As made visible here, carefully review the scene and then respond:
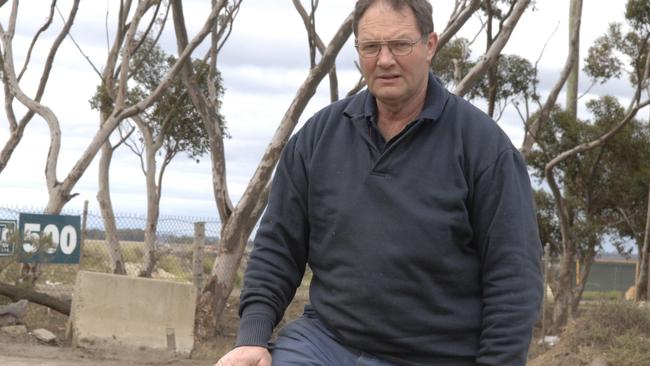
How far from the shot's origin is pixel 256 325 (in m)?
2.97

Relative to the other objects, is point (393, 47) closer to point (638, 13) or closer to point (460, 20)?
point (460, 20)

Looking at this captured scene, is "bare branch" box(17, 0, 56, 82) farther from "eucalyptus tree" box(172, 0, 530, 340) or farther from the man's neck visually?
the man's neck

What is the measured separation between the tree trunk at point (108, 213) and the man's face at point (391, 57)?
1810 centimetres

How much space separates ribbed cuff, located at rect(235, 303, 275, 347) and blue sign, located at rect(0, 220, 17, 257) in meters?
12.7

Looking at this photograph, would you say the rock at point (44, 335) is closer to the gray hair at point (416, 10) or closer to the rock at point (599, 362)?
the rock at point (599, 362)

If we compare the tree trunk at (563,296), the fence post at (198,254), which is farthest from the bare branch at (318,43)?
the tree trunk at (563,296)

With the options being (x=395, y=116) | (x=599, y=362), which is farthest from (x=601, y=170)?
(x=395, y=116)

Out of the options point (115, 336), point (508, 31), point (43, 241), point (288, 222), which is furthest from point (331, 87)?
point (288, 222)

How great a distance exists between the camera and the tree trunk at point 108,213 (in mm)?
21109

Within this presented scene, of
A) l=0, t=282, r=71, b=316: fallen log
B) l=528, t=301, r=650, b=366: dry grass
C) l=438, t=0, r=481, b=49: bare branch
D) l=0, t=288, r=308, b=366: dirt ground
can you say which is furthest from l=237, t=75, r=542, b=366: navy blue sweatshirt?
l=438, t=0, r=481, b=49: bare branch

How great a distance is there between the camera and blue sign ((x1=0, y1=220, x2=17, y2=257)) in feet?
49.7

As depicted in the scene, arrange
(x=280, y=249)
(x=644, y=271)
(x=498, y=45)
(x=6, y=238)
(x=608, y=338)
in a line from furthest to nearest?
(x=644, y=271) < (x=498, y=45) < (x=6, y=238) < (x=608, y=338) < (x=280, y=249)

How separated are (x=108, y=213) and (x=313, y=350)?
20.0 m

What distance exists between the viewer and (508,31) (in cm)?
1695
